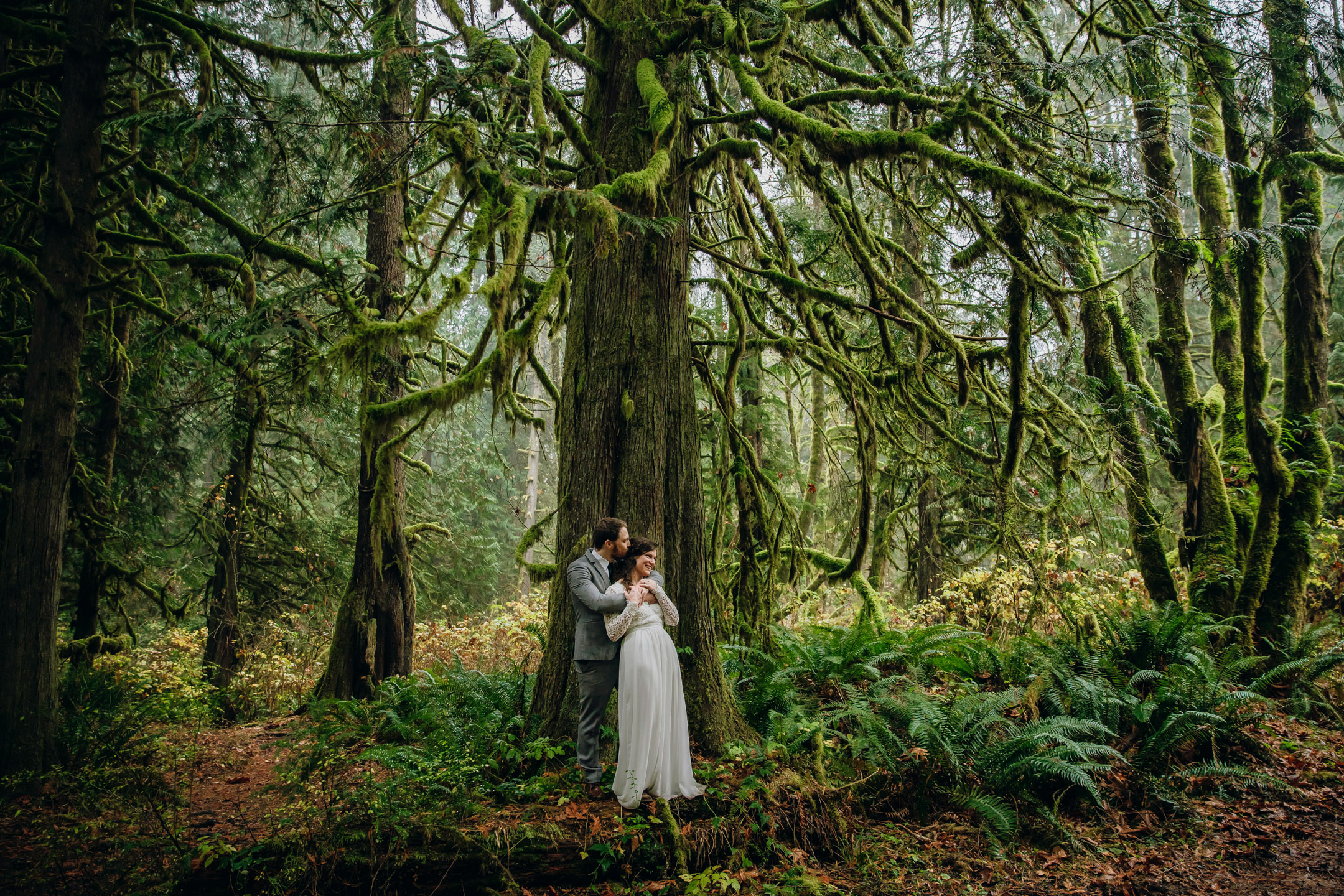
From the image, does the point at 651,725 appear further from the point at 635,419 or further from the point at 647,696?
the point at 635,419

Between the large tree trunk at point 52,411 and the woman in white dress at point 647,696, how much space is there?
18.7 feet

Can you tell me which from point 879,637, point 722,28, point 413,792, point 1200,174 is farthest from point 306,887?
point 1200,174

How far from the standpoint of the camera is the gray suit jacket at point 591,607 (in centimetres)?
452

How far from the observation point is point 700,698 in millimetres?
5188

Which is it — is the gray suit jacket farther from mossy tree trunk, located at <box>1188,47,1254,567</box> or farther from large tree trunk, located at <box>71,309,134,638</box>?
mossy tree trunk, located at <box>1188,47,1254,567</box>

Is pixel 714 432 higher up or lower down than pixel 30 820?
higher up

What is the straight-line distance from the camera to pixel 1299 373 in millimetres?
7734

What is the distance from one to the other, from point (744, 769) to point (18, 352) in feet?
29.5

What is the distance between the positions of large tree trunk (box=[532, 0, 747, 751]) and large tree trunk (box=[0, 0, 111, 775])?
4.93m

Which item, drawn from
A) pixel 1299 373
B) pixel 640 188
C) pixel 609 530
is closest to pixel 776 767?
pixel 609 530

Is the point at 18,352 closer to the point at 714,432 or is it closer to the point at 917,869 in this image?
the point at 714,432

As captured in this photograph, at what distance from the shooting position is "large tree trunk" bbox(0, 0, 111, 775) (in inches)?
244

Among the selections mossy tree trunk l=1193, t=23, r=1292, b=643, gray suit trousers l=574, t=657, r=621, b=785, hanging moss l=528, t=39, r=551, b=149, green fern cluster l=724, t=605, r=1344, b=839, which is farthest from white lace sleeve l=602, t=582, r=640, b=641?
mossy tree trunk l=1193, t=23, r=1292, b=643

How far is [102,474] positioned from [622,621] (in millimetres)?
8641
